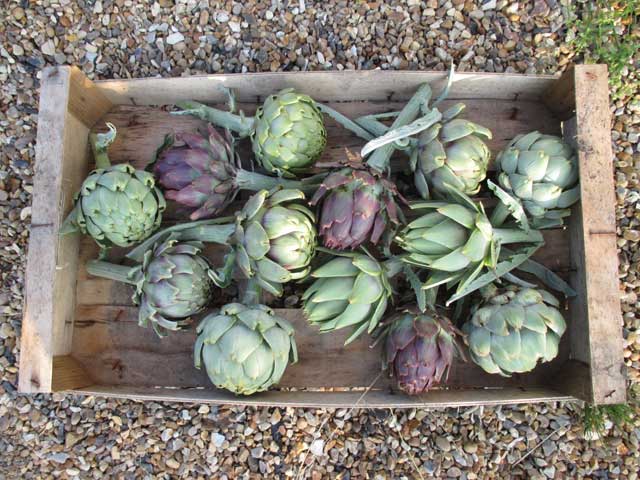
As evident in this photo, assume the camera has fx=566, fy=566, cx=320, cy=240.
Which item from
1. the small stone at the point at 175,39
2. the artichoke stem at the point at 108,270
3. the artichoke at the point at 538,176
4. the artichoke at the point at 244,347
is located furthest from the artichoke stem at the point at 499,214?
the small stone at the point at 175,39

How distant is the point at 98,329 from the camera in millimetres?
1996

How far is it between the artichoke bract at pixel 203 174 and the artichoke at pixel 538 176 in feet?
1.96

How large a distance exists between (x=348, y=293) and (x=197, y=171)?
0.61m

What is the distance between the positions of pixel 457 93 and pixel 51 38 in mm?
1629

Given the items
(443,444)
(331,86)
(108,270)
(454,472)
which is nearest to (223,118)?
(331,86)

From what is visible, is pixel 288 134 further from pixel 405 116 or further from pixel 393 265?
pixel 393 265

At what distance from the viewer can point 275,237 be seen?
1604mm

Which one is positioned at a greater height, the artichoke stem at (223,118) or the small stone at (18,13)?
the small stone at (18,13)

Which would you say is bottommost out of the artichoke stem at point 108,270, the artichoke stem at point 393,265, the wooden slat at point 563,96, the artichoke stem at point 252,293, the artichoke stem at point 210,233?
the artichoke stem at point 108,270

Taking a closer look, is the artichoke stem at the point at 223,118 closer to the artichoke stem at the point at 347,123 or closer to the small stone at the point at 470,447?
the artichoke stem at the point at 347,123

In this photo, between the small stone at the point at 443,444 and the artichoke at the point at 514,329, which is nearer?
the artichoke at the point at 514,329

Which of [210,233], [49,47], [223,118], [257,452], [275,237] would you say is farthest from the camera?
[49,47]

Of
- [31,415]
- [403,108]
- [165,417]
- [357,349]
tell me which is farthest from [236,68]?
[31,415]

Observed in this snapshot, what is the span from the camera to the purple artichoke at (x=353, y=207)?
1610 mm
